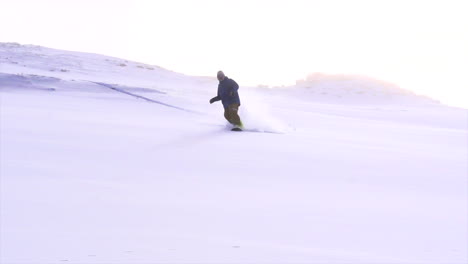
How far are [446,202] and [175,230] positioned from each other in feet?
12.0

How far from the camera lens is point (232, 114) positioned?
11.8m

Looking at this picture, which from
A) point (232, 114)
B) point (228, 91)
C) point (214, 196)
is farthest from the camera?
point (232, 114)

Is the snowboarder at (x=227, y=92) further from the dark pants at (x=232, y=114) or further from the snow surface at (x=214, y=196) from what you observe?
the snow surface at (x=214, y=196)

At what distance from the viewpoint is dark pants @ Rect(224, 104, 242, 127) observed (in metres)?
11.6

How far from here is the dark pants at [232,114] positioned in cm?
1159

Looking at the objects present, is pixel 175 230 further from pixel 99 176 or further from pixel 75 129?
pixel 75 129

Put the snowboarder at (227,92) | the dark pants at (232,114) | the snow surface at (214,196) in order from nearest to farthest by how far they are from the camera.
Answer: the snow surface at (214,196), the snowboarder at (227,92), the dark pants at (232,114)

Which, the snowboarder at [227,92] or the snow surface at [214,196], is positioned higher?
the snowboarder at [227,92]

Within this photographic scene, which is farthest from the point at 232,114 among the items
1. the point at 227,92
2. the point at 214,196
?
the point at 214,196

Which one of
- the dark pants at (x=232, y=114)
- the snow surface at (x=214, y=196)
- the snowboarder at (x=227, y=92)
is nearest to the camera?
the snow surface at (x=214, y=196)

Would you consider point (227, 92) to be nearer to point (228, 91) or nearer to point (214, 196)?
point (228, 91)

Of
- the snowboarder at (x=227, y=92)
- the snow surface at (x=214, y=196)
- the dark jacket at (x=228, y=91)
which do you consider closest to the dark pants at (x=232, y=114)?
the snowboarder at (x=227, y=92)

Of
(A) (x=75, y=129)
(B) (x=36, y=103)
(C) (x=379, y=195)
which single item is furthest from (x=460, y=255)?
(B) (x=36, y=103)

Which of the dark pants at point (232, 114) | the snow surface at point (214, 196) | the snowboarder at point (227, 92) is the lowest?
the snow surface at point (214, 196)
